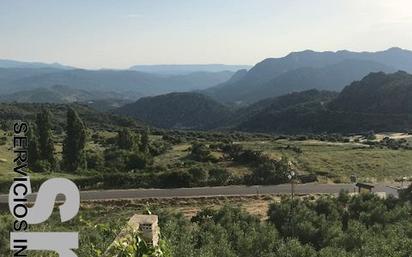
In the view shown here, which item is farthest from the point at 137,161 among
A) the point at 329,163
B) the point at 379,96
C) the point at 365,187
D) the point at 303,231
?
the point at 379,96

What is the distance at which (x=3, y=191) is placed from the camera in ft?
150

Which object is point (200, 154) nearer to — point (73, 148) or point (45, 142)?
point (73, 148)

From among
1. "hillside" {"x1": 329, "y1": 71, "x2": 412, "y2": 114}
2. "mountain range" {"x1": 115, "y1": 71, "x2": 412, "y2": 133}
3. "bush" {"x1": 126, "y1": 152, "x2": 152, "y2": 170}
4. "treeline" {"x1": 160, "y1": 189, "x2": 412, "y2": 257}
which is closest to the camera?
"treeline" {"x1": 160, "y1": 189, "x2": 412, "y2": 257}

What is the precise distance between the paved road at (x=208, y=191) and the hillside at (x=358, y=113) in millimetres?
97973

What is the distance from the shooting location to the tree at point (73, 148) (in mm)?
55656

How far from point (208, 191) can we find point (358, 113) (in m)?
128

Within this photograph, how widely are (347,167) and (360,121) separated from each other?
330 ft

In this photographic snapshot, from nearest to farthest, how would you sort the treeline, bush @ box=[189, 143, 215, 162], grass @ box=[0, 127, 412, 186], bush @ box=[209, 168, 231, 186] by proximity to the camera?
the treeline, bush @ box=[209, 168, 231, 186], grass @ box=[0, 127, 412, 186], bush @ box=[189, 143, 215, 162]

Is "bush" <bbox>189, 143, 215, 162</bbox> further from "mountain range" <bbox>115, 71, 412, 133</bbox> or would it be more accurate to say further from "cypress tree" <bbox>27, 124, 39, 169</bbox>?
"mountain range" <bbox>115, 71, 412, 133</bbox>

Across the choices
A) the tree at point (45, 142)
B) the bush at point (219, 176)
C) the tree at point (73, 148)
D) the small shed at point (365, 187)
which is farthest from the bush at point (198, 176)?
the tree at point (45, 142)

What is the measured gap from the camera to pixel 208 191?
46.1m

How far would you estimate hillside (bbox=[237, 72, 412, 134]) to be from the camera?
150m

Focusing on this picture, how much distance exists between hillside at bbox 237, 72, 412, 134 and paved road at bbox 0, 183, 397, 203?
98.0 m

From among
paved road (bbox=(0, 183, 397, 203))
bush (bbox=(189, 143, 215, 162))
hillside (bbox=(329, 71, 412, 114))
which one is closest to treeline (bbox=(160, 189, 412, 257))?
paved road (bbox=(0, 183, 397, 203))
